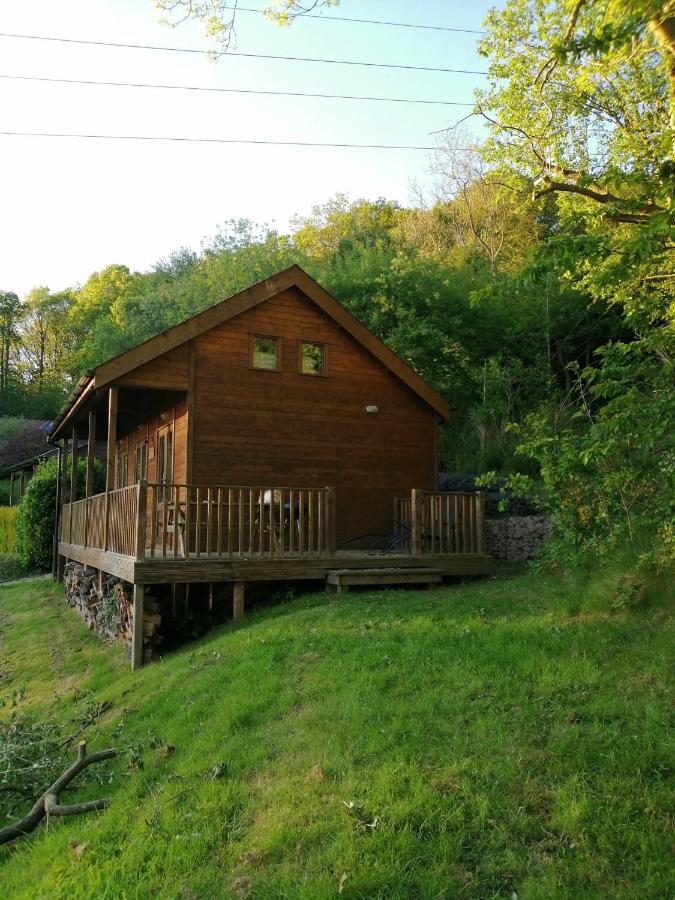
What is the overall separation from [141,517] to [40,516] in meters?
15.7

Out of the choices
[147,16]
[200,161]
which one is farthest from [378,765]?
[200,161]

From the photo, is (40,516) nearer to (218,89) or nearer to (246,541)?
(246,541)

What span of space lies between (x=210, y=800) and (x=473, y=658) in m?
2.59

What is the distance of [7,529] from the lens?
28781 mm

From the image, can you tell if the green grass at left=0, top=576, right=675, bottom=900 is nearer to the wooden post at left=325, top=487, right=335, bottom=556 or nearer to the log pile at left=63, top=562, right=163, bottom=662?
the log pile at left=63, top=562, right=163, bottom=662

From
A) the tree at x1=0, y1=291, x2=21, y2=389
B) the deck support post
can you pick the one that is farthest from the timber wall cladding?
the tree at x1=0, y1=291, x2=21, y2=389

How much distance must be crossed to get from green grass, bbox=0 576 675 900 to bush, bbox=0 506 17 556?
77.1 feet

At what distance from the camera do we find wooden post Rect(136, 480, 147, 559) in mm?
9586

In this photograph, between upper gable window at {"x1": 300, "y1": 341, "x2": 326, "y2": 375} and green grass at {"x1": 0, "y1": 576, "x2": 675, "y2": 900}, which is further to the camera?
upper gable window at {"x1": 300, "y1": 341, "x2": 326, "y2": 375}

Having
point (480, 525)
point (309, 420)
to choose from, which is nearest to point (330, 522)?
point (480, 525)

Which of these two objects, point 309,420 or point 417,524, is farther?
point 309,420

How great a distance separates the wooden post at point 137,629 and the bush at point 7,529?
20959 millimetres

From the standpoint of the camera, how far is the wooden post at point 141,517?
9586 millimetres

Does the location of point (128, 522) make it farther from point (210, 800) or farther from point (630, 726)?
point (630, 726)
